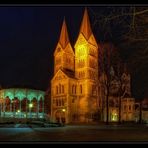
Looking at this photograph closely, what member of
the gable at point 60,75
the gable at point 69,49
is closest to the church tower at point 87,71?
the gable at point 69,49

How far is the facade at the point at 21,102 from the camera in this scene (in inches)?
752

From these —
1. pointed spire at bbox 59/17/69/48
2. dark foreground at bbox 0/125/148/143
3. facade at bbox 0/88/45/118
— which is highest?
pointed spire at bbox 59/17/69/48

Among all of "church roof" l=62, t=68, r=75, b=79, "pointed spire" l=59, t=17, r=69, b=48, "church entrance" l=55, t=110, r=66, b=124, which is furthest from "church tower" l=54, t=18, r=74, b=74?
"church entrance" l=55, t=110, r=66, b=124

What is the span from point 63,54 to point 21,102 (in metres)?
3.35

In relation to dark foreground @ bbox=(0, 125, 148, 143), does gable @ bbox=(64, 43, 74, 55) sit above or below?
above

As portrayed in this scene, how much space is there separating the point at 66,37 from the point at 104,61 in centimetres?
307

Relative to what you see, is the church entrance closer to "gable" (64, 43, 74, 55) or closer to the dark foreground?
"gable" (64, 43, 74, 55)

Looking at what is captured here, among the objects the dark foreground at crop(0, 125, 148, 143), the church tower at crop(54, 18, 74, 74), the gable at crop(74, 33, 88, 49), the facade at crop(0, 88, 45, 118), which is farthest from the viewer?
the gable at crop(74, 33, 88, 49)

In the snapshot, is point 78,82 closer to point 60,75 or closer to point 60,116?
point 60,75

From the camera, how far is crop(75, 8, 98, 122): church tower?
19.8 m

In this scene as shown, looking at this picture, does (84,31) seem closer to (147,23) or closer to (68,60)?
(68,60)

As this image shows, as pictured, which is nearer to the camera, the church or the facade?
the facade

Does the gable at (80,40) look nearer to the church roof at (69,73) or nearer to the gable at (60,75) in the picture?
the church roof at (69,73)

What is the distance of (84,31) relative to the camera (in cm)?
1856
